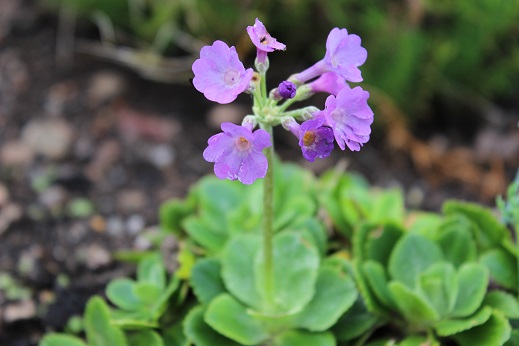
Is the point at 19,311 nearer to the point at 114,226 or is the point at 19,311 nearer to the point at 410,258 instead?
the point at 114,226

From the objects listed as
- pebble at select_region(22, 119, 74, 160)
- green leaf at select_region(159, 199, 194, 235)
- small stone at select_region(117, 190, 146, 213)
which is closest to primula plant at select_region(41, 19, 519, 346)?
green leaf at select_region(159, 199, 194, 235)

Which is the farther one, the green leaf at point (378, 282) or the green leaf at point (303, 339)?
the green leaf at point (378, 282)

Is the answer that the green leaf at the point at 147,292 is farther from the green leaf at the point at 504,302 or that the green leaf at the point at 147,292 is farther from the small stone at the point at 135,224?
the green leaf at the point at 504,302

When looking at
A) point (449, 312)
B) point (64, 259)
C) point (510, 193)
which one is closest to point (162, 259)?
point (64, 259)

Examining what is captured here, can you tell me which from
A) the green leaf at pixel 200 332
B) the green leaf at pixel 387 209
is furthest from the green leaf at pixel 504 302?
the green leaf at pixel 200 332

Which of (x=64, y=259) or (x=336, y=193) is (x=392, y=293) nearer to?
(x=336, y=193)

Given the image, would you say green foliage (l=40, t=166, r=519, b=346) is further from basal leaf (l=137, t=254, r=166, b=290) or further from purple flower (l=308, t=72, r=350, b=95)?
purple flower (l=308, t=72, r=350, b=95)

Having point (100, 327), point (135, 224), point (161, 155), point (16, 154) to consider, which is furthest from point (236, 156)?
point (16, 154)
